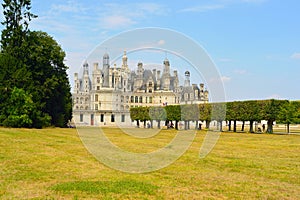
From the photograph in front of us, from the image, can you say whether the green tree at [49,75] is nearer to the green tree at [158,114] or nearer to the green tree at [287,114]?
the green tree at [158,114]

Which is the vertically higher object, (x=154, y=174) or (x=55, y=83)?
(x=55, y=83)

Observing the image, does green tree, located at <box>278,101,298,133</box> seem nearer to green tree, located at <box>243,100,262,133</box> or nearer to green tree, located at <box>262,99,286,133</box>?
green tree, located at <box>262,99,286,133</box>

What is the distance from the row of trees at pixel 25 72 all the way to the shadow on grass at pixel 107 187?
3782cm

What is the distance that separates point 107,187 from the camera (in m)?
10.8

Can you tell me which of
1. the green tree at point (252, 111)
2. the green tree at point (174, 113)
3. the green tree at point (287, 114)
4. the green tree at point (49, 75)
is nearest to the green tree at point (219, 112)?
the green tree at point (252, 111)

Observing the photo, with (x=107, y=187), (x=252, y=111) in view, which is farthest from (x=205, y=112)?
(x=107, y=187)

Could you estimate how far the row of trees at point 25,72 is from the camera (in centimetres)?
4734

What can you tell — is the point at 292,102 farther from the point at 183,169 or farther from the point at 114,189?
the point at 114,189

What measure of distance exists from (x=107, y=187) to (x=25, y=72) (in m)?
40.6

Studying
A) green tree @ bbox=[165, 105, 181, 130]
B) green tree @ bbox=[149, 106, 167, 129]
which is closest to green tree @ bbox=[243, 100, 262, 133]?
green tree @ bbox=[165, 105, 181, 130]

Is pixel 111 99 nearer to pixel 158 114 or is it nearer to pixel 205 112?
pixel 158 114

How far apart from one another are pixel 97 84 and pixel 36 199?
106m

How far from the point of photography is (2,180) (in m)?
11.6

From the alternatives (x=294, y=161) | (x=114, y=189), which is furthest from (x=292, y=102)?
(x=114, y=189)
